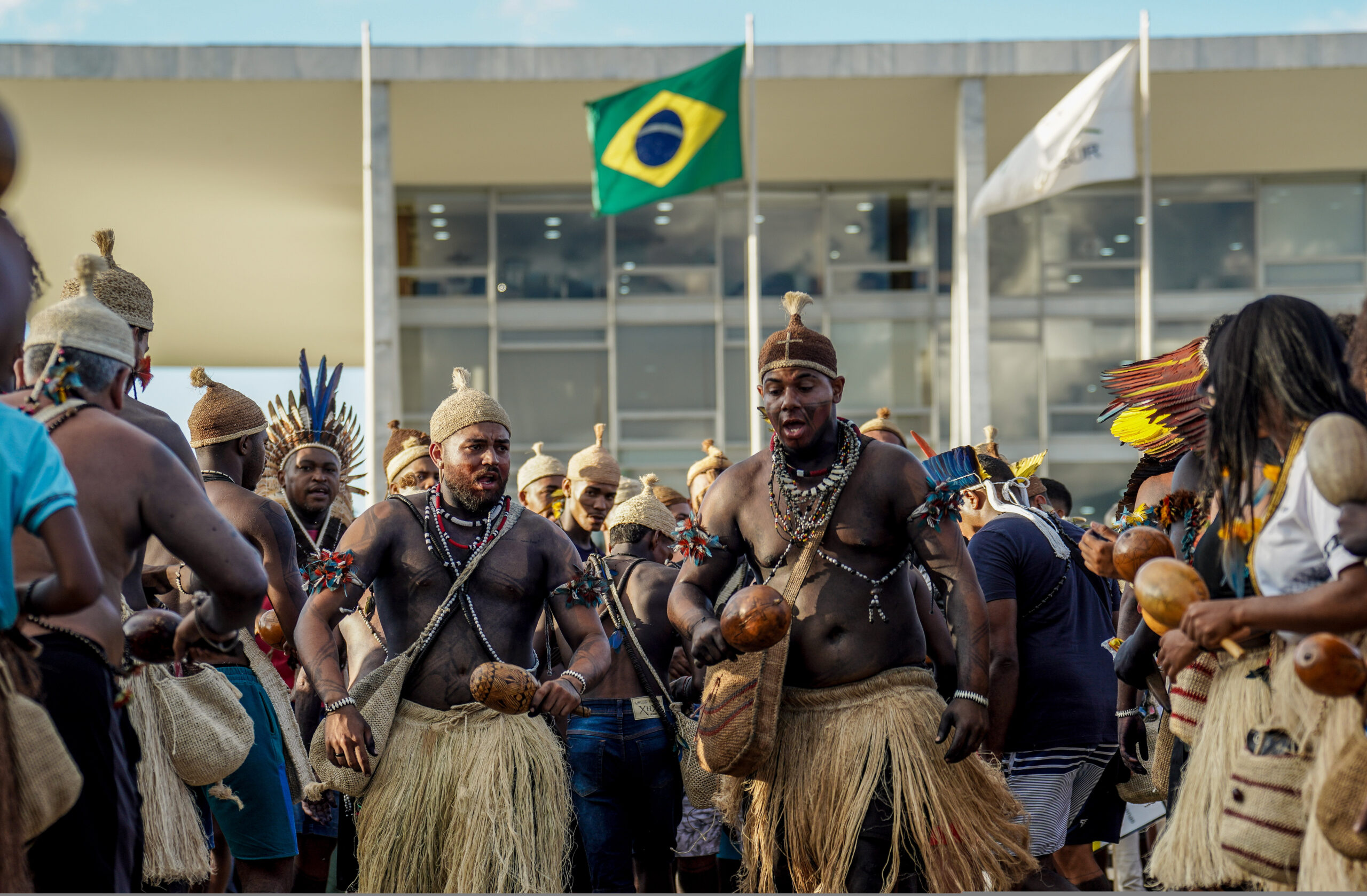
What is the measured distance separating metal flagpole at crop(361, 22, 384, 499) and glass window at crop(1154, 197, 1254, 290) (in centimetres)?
1071

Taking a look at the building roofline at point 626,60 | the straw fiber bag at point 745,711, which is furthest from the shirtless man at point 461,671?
the building roofline at point 626,60

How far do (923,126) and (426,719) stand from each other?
15.2m

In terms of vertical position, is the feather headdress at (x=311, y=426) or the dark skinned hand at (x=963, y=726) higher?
the feather headdress at (x=311, y=426)

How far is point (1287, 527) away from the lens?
Answer: 3373 millimetres

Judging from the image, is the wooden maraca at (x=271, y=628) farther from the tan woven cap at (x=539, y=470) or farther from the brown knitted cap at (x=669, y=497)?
the brown knitted cap at (x=669, y=497)

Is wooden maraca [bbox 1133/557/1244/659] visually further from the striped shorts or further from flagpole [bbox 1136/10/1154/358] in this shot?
flagpole [bbox 1136/10/1154/358]

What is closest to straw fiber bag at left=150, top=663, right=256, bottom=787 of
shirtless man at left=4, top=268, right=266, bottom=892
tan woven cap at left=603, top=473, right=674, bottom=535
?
shirtless man at left=4, top=268, right=266, bottom=892

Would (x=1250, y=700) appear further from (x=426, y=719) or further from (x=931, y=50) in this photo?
(x=931, y=50)

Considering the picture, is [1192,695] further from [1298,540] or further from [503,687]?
[503,687]

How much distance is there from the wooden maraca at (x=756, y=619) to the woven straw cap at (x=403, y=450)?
3883 millimetres

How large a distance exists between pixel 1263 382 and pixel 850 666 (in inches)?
76.8

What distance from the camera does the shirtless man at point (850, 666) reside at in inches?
190

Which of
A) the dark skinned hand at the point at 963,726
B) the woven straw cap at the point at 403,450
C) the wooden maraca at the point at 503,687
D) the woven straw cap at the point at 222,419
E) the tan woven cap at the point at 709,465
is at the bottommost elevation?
the dark skinned hand at the point at 963,726

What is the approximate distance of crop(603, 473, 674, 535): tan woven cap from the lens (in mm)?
7773
